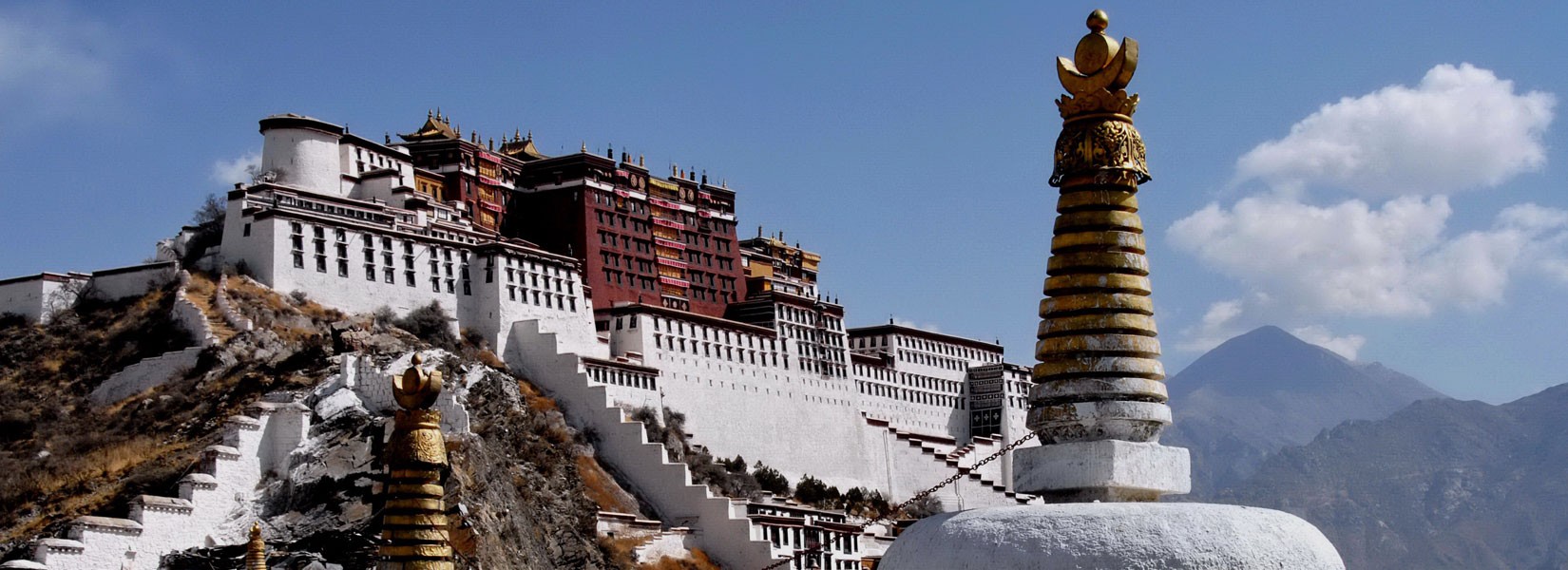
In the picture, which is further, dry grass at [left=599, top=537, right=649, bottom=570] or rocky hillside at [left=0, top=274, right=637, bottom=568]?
dry grass at [left=599, top=537, right=649, bottom=570]

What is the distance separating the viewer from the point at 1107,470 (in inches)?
704

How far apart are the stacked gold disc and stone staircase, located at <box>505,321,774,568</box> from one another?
45.3 meters

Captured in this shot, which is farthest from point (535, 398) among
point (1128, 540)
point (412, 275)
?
point (1128, 540)

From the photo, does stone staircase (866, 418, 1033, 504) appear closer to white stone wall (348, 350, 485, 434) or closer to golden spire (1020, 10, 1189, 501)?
white stone wall (348, 350, 485, 434)

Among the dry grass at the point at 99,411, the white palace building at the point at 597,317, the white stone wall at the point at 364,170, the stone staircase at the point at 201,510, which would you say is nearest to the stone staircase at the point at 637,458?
the white palace building at the point at 597,317

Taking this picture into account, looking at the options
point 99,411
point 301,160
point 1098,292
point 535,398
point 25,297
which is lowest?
point 1098,292

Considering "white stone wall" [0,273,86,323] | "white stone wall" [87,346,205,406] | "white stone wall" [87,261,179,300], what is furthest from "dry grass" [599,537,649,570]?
"white stone wall" [0,273,86,323]

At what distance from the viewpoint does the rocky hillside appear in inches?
1993

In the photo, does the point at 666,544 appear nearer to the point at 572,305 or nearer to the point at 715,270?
the point at 572,305

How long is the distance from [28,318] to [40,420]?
8.03 metres

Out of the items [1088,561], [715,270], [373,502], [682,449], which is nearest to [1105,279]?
[1088,561]

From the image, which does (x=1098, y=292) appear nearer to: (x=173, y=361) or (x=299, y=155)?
(x=173, y=361)

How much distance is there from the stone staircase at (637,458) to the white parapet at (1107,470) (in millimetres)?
45507

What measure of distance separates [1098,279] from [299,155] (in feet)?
190
